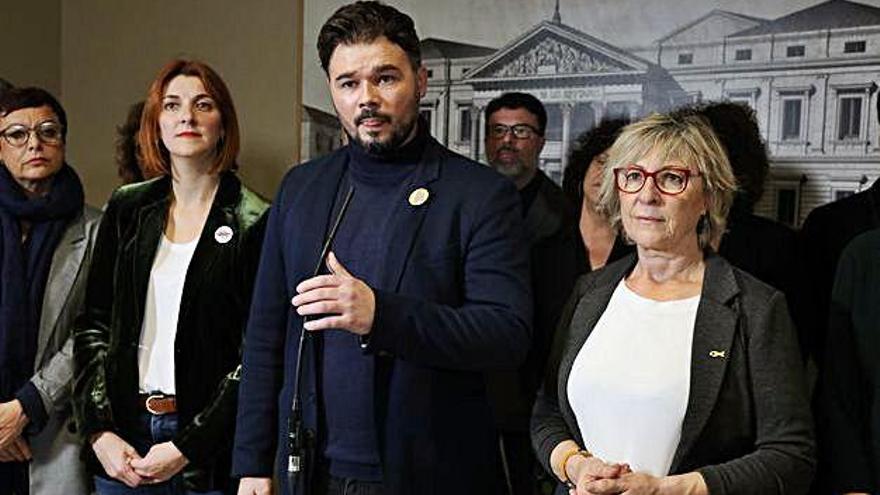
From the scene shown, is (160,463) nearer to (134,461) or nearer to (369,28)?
(134,461)

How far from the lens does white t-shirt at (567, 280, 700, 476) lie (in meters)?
1.60

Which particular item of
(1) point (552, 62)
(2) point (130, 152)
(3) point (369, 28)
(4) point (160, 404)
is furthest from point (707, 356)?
(2) point (130, 152)

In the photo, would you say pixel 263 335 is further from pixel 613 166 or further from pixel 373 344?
pixel 613 166

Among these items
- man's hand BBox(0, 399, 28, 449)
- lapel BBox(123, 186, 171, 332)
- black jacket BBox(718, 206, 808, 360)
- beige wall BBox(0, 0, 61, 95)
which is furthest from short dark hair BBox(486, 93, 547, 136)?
beige wall BBox(0, 0, 61, 95)

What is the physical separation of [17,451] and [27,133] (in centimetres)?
85

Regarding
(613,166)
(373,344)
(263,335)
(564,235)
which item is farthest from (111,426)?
(613,166)

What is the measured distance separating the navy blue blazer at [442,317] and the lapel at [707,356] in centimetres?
30

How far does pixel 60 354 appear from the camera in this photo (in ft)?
8.20

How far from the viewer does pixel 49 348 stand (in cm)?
252

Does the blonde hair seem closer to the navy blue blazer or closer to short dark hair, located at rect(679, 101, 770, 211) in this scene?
the navy blue blazer

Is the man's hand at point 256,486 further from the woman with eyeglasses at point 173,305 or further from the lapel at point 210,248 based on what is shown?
the lapel at point 210,248

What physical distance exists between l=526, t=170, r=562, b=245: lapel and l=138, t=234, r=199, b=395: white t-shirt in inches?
34.8

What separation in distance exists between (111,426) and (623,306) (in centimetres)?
131

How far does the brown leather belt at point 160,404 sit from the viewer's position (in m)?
2.23
